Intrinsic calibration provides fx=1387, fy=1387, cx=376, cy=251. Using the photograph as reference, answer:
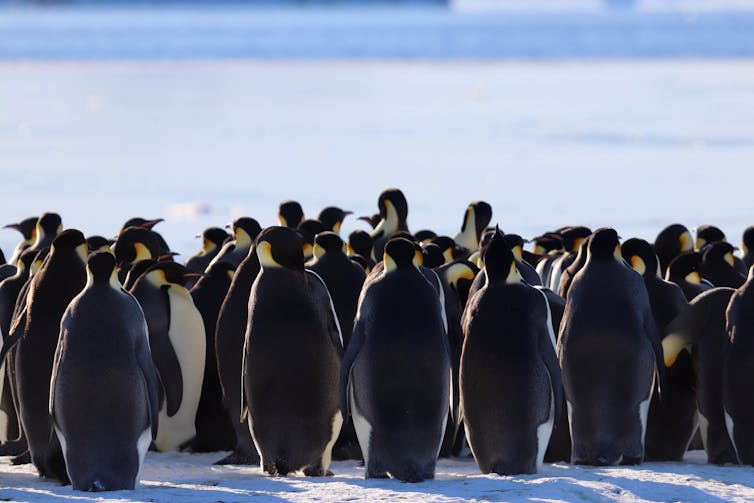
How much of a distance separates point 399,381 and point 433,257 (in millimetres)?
1399

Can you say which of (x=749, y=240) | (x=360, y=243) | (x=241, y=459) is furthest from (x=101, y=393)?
(x=749, y=240)

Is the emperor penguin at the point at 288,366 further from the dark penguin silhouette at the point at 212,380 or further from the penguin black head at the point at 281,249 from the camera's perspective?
the dark penguin silhouette at the point at 212,380

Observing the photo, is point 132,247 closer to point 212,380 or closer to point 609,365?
point 212,380

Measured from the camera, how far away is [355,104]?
2206 centimetres

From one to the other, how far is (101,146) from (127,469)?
13.4 metres

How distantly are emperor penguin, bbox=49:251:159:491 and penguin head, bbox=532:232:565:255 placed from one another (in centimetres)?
302

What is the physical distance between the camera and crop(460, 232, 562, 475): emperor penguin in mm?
4559

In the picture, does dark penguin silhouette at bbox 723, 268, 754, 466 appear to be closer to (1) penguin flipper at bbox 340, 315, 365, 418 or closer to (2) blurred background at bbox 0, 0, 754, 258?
(1) penguin flipper at bbox 340, 315, 365, 418

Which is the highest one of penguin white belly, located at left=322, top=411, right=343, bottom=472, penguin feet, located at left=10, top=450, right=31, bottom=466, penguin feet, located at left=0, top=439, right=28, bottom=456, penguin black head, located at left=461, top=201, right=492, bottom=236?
penguin black head, located at left=461, top=201, right=492, bottom=236

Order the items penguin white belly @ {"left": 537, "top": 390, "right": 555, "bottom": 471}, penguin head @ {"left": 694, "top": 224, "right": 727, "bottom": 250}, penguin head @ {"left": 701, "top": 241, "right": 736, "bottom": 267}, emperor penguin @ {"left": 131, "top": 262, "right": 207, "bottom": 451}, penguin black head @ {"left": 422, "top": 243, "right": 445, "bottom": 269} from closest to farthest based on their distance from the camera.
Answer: penguin white belly @ {"left": 537, "top": 390, "right": 555, "bottom": 471}
emperor penguin @ {"left": 131, "top": 262, "right": 207, "bottom": 451}
penguin black head @ {"left": 422, "top": 243, "right": 445, "bottom": 269}
penguin head @ {"left": 701, "top": 241, "right": 736, "bottom": 267}
penguin head @ {"left": 694, "top": 224, "right": 727, "bottom": 250}

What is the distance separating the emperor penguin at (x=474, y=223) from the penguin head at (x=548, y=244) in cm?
41

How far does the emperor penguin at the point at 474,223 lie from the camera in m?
7.46

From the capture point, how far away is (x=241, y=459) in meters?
5.14

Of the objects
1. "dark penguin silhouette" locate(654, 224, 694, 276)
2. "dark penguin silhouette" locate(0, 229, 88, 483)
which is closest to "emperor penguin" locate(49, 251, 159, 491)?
"dark penguin silhouette" locate(0, 229, 88, 483)
